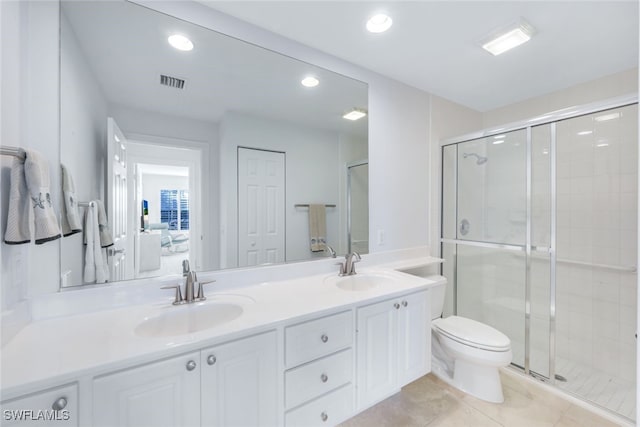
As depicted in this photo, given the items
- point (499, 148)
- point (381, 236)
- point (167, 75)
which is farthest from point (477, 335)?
point (167, 75)

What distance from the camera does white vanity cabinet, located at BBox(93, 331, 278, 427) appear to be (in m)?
0.82

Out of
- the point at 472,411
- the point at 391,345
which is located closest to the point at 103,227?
the point at 391,345

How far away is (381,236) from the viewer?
6.98 ft

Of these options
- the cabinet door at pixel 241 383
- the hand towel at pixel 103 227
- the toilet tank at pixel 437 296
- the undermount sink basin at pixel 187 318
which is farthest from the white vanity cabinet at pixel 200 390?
the toilet tank at pixel 437 296

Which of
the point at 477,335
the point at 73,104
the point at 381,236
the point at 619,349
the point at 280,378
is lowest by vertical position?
the point at 619,349

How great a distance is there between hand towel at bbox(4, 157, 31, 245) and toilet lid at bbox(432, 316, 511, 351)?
2.31m

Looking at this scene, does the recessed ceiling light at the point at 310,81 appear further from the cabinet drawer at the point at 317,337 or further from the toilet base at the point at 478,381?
the toilet base at the point at 478,381

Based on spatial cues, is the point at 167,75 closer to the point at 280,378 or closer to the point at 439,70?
the point at 280,378

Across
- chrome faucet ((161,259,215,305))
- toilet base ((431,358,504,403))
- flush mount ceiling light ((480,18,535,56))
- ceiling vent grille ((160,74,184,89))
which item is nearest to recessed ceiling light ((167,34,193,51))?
ceiling vent grille ((160,74,184,89))

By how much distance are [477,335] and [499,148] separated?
1.54m

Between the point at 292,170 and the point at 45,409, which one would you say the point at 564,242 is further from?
the point at 45,409

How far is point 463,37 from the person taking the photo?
164 cm

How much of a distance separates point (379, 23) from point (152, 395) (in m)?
2.03

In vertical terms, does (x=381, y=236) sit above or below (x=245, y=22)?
below
